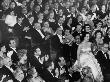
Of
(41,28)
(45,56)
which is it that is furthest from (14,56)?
(41,28)

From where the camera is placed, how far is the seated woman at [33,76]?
397cm

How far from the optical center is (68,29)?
507cm

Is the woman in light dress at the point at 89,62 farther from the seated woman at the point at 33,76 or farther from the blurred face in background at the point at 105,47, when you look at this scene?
the seated woman at the point at 33,76

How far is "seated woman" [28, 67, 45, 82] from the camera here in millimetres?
3969

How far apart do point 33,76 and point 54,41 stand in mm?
976

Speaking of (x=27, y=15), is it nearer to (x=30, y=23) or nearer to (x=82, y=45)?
(x=30, y=23)

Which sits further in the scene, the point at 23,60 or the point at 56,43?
the point at 56,43

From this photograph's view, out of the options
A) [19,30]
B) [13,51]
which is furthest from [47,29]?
[13,51]

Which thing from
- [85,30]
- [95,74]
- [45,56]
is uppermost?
[85,30]

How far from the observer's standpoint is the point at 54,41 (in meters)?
4.80

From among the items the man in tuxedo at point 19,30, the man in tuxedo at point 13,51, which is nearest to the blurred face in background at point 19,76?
the man in tuxedo at point 13,51

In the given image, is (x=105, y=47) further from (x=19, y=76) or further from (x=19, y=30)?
(x=19, y=76)

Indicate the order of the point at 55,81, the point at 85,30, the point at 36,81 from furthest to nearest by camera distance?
the point at 85,30, the point at 55,81, the point at 36,81

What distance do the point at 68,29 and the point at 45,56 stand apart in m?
0.86
